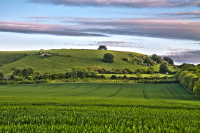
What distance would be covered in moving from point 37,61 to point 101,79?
93.7m

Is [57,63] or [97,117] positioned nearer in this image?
[97,117]

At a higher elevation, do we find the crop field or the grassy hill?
the grassy hill

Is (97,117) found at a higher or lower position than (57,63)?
lower

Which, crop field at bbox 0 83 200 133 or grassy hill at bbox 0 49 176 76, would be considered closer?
crop field at bbox 0 83 200 133

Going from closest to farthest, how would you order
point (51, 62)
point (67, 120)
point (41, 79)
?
1. point (67, 120)
2. point (41, 79)
3. point (51, 62)

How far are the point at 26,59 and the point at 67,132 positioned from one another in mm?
195505

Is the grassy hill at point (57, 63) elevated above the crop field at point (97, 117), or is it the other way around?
the grassy hill at point (57, 63)

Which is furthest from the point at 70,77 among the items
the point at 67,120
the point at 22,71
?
the point at 67,120

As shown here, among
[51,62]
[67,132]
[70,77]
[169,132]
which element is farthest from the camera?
[51,62]

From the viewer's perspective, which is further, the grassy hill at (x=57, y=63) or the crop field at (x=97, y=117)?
the grassy hill at (x=57, y=63)

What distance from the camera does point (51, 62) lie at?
582ft

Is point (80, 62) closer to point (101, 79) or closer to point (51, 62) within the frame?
point (51, 62)

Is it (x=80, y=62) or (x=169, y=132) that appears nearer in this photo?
(x=169, y=132)

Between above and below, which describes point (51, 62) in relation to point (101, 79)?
above
